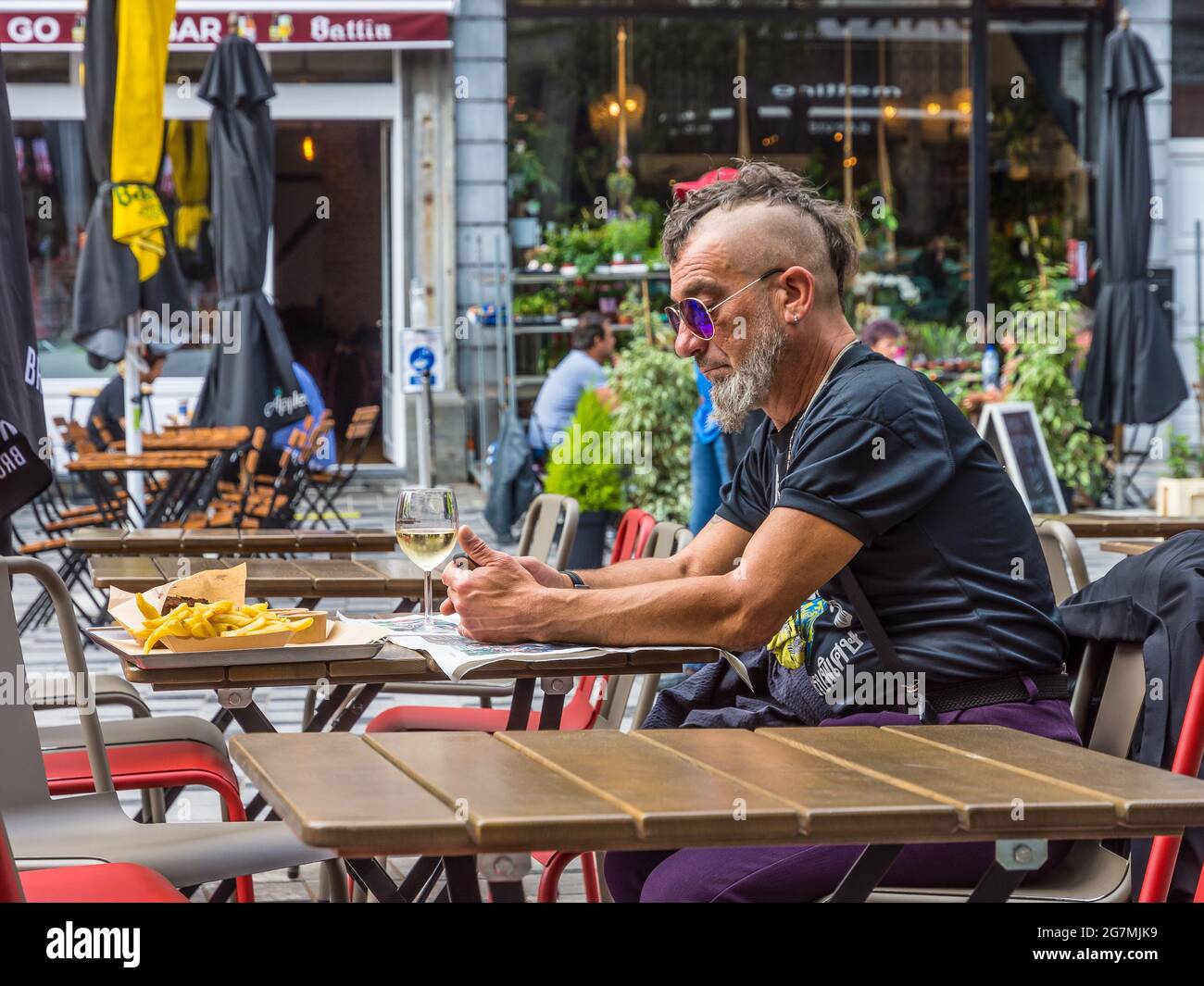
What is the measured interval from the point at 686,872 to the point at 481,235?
12227 mm

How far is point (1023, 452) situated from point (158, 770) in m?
6.50

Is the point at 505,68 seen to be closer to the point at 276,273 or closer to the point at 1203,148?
the point at 276,273

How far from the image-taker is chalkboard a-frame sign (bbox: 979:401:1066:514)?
8477 mm

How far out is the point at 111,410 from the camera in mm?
10922

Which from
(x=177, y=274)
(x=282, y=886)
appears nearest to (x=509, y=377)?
(x=177, y=274)

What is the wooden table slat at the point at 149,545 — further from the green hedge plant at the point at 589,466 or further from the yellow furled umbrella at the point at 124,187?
the green hedge plant at the point at 589,466

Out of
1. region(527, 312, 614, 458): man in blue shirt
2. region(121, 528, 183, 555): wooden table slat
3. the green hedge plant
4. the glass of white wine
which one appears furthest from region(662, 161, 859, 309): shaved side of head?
region(527, 312, 614, 458): man in blue shirt

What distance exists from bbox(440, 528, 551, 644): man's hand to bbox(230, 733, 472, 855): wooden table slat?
72 cm

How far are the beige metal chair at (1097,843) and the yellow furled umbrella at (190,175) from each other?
12826 millimetres

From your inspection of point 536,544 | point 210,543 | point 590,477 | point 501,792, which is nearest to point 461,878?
point 501,792

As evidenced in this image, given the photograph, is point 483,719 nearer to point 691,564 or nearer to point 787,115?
point 691,564

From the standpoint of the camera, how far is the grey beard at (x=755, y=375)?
2.88 metres

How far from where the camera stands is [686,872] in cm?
232

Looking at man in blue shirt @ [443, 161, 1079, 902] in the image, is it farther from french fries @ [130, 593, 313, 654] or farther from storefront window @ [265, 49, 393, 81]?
storefront window @ [265, 49, 393, 81]
